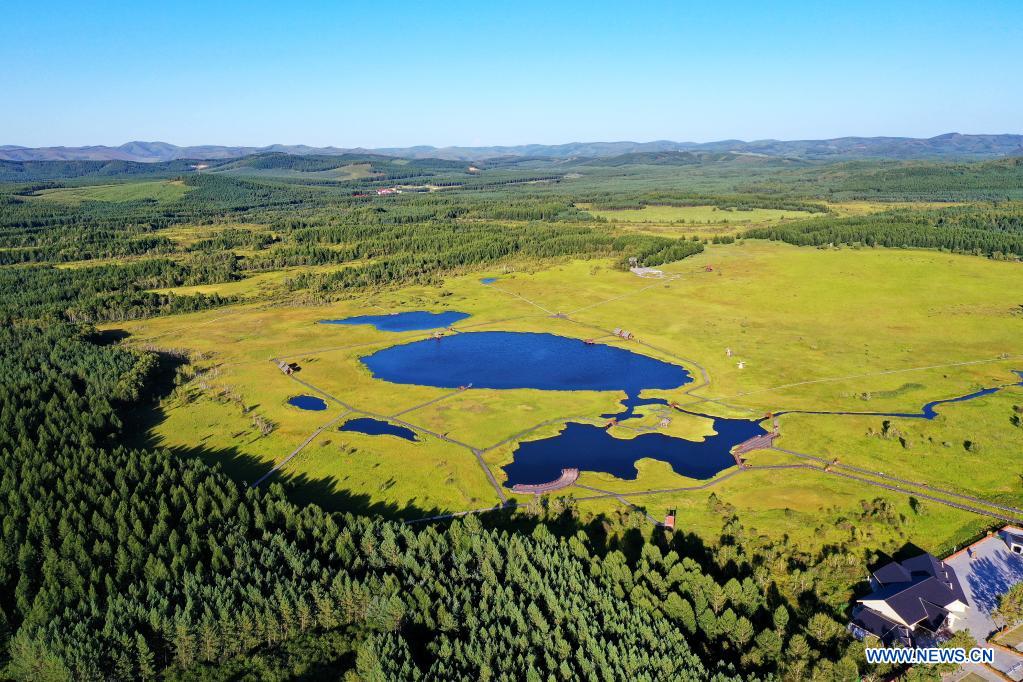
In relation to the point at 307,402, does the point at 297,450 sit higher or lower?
lower

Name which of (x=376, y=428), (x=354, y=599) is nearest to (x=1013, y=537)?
(x=354, y=599)

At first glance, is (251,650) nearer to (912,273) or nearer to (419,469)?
(419,469)

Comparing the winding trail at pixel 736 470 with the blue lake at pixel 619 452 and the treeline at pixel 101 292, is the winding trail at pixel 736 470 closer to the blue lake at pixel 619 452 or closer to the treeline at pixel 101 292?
the blue lake at pixel 619 452

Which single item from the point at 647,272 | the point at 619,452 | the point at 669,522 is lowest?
the point at 669,522

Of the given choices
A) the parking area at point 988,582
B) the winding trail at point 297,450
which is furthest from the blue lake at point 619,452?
the winding trail at point 297,450

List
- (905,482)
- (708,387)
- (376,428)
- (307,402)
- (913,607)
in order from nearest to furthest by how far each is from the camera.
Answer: (913,607) < (905,482) < (376,428) < (307,402) < (708,387)

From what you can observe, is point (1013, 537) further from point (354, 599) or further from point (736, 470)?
point (354, 599)

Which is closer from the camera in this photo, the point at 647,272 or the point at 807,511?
the point at 807,511
